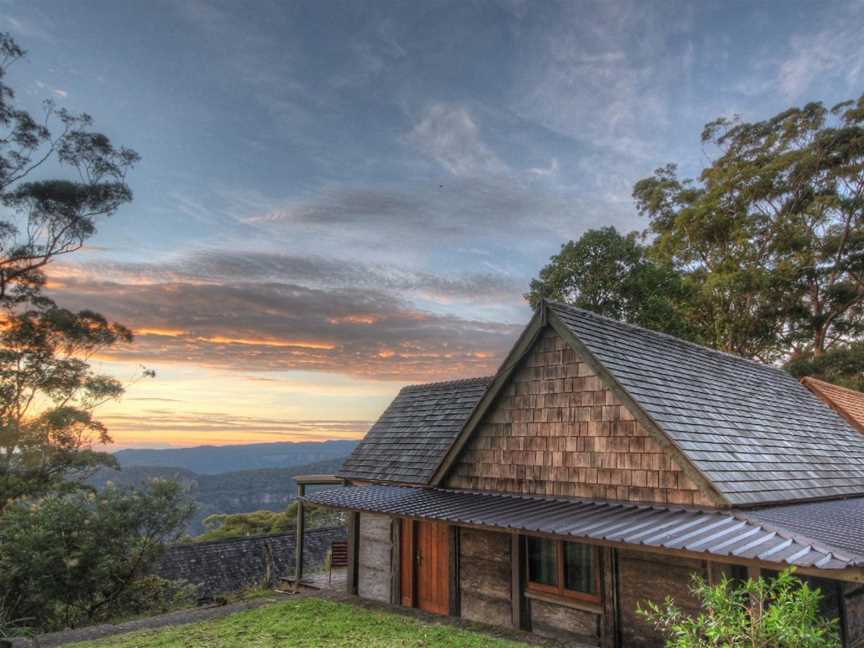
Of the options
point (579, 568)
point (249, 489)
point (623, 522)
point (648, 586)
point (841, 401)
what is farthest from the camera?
point (249, 489)

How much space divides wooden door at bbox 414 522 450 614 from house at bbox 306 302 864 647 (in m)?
0.04

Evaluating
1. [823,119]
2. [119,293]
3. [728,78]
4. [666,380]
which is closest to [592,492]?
[666,380]

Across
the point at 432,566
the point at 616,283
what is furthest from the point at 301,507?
→ the point at 616,283

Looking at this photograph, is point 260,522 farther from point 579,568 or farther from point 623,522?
point 623,522

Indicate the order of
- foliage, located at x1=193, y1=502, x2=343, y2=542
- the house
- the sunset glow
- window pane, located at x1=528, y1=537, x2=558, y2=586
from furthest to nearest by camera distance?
foliage, located at x1=193, y1=502, x2=343, y2=542 < the sunset glow < window pane, located at x1=528, y1=537, x2=558, y2=586 < the house

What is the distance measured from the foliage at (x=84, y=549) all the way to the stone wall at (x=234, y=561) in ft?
22.0

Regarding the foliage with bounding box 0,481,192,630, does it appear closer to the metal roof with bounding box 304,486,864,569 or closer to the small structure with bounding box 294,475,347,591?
the small structure with bounding box 294,475,347,591

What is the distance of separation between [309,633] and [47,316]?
21.2 m

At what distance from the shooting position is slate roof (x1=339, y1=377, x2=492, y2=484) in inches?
638

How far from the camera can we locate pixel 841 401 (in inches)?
757

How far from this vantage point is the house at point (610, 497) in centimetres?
780

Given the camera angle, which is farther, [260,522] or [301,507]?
[260,522]

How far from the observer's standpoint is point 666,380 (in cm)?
1102

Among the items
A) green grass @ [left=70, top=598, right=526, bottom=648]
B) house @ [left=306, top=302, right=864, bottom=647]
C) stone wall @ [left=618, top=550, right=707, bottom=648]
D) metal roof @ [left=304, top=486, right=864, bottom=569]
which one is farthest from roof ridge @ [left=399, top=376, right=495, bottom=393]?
stone wall @ [left=618, top=550, right=707, bottom=648]
